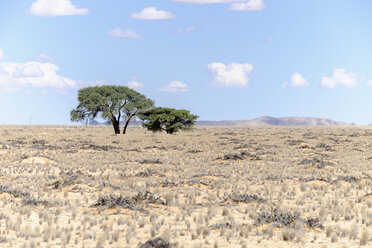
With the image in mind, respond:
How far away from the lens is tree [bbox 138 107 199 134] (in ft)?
251

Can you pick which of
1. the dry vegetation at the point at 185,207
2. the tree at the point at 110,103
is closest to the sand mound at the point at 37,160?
the dry vegetation at the point at 185,207

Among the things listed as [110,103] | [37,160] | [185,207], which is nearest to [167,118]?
[110,103]

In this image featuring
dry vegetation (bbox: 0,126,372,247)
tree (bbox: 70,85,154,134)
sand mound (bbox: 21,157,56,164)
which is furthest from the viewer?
tree (bbox: 70,85,154,134)

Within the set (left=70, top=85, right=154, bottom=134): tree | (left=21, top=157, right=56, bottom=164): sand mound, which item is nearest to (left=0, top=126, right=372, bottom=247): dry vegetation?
(left=21, top=157, right=56, bottom=164): sand mound

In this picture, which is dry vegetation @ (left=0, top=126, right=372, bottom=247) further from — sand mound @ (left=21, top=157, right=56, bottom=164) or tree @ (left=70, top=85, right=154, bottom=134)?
tree @ (left=70, top=85, right=154, bottom=134)

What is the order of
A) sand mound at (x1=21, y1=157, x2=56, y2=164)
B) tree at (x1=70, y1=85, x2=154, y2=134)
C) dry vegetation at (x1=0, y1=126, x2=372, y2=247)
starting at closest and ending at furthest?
dry vegetation at (x1=0, y1=126, x2=372, y2=247)
sand mound at (x1=21, y1=157, x2=56, y2=164)
tree at (x1=70, y1=85, x2=154, y2=134)

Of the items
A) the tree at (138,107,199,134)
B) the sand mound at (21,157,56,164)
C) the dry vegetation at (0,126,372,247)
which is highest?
the tree at (138,107,199,134)

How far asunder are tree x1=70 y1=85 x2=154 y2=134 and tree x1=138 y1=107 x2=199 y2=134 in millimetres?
1478

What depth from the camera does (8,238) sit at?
12.2m

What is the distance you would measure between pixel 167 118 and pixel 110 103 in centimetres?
929

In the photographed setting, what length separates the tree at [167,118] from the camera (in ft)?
251

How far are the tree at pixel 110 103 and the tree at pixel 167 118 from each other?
1.48m

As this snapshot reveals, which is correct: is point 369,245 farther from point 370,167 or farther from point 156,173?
point 370,167

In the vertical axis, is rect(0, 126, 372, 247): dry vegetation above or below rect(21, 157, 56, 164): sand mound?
below
